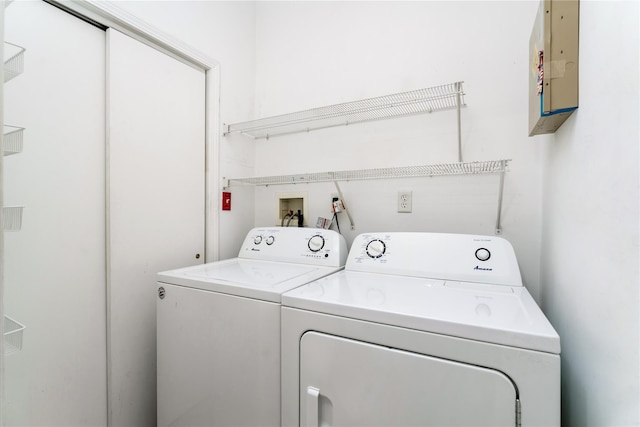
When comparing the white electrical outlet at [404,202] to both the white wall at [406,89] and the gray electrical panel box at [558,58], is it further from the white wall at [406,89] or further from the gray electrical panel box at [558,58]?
A: the gray electrical panel box at [558,58]

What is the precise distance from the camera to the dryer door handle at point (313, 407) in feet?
2.84

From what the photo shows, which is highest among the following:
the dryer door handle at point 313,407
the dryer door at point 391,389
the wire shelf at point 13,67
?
the wire shelf at point 13,67

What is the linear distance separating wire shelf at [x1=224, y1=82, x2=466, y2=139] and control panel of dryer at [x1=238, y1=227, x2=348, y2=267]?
650mm

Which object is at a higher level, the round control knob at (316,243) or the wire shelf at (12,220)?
the wire shelf at (12,220)

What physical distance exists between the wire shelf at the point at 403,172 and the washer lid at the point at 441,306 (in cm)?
51

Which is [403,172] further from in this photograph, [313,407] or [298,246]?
[313,407]

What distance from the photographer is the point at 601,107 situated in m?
0.67

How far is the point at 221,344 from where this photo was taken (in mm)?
1065

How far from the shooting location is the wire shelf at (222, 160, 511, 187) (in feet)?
4.23

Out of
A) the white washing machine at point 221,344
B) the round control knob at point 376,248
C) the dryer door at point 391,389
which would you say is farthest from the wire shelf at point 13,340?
the round control knob at point 376,248

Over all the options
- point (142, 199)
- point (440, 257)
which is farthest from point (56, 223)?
point (440, 257)

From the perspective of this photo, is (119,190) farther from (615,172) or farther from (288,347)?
(615,172)

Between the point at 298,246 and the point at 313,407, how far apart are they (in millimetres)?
798

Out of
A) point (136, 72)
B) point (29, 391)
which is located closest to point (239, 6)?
point (136, 72)
